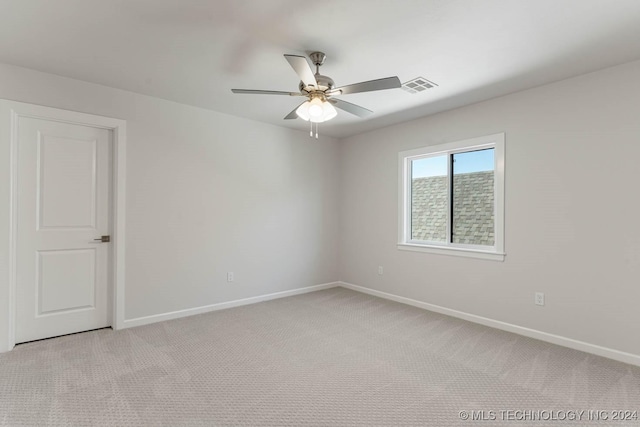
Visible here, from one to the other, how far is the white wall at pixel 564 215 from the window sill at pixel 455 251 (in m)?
0.06

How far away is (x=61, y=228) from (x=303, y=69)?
282 centimetres

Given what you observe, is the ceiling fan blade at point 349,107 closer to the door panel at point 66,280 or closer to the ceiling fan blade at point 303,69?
the ceiling fan blade at point 303,69

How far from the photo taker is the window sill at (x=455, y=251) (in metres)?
3.48

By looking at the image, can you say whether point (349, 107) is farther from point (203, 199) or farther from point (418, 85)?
point (203, 199)

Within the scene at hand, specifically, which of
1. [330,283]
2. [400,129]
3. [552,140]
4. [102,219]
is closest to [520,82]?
[552,140]

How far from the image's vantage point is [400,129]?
4.48 metres

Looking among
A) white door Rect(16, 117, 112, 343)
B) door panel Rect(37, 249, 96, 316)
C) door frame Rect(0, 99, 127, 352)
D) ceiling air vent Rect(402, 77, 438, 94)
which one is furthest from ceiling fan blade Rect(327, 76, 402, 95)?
door panel Rect(37, 249, 96, 316)

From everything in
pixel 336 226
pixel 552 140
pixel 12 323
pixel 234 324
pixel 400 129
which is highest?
pixel 400 129

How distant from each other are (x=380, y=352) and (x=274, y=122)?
3.21 meters

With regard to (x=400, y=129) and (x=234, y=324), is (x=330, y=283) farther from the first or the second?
(x=400, y=129)

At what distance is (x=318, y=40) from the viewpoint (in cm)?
234

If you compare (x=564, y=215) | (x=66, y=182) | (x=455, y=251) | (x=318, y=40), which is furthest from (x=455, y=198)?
(x=66, y=182)

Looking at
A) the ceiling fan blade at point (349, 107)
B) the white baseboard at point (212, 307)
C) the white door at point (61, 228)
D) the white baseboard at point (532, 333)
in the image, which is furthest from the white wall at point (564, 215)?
the white door at point (61, 228)

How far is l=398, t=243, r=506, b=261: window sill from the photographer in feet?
11.4
